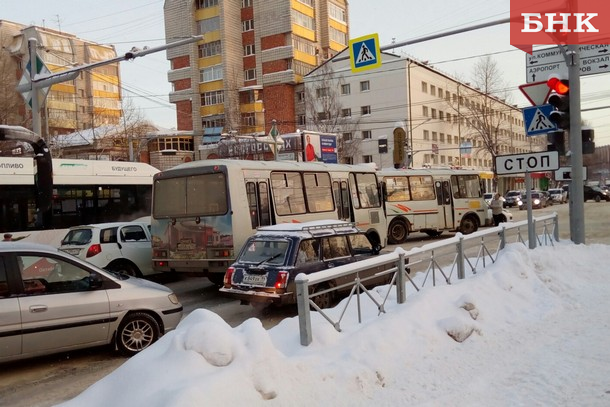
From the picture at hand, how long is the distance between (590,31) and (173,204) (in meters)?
10.6

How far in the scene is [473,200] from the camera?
22906 mm

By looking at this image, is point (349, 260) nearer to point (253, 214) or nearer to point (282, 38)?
point (253, 214)

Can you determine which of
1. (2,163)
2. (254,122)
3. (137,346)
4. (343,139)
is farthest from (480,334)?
(254,122)

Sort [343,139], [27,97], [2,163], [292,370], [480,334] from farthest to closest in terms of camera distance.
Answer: [343,139], [27,97], [2,163], [480,334], [292,370]

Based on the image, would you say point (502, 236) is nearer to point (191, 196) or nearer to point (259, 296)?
point (259, 296)

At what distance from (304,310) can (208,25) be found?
63.7 meters

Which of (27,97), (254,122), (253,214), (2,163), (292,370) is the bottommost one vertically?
(292,370)

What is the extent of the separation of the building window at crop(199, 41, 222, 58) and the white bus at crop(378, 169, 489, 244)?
46.6 m

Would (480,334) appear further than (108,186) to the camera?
No

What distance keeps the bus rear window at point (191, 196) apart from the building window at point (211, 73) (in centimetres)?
5257

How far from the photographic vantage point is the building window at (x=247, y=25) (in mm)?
63375

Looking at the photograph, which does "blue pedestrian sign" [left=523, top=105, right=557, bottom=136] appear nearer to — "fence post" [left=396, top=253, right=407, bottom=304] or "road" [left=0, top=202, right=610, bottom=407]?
"fence post" [left=396, top=253, right=407, bottom=304]

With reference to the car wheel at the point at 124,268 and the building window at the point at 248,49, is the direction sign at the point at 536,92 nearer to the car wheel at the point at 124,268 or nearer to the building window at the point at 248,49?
the car wheel at the point at 124,268

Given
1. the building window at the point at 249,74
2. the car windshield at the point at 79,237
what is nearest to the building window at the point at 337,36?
the building window at the point at 249,74
